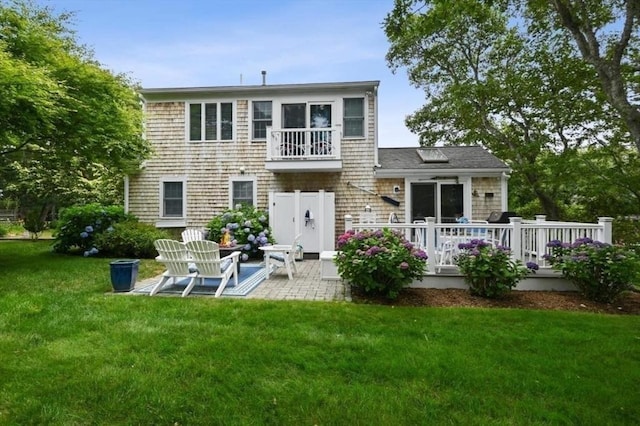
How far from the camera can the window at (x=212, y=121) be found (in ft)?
36.7

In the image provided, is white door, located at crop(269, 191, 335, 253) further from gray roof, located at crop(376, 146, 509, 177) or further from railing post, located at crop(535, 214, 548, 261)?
railing post, located at crop(535, 214, 548, 261)

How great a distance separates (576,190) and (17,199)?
31589 mm

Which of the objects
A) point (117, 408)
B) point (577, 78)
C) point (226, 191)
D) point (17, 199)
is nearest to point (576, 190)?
point (577, 78)

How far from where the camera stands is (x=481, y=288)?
5465 millimetres

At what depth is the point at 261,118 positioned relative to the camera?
436 inches

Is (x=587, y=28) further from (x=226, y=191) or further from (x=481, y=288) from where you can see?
(x=226, y=191)

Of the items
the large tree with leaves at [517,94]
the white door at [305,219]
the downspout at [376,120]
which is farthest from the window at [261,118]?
the large tree with leaves at [517,94]

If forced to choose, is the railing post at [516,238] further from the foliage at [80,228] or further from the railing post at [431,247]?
the foliage at [80,228]

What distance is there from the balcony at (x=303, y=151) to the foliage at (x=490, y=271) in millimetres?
5449

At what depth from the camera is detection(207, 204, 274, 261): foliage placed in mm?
9570

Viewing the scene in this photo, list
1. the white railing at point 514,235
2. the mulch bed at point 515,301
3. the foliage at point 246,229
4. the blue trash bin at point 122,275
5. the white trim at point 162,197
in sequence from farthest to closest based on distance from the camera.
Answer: the white trim at point 162,197
the foliage at point 246,229
the white railing at point 514,235
the blue trash bin at point 122,275
the mulch bed at point 515,301

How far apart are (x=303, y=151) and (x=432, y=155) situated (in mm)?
4450

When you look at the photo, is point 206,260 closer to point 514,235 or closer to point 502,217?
point 514,235

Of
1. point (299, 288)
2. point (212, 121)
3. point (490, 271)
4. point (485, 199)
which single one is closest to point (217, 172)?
point (212, 121)
